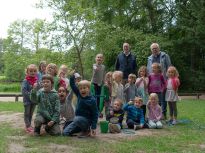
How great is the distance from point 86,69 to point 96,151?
963 inches

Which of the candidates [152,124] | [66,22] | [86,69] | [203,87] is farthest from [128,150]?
[86,69]

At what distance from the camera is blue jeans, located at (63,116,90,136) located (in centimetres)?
719

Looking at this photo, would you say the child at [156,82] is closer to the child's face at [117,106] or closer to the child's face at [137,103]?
the child's face at [137,103]

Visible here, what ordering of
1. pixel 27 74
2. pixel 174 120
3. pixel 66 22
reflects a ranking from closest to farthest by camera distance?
pixel 27 74, pixel 174 120, pixel 66 22

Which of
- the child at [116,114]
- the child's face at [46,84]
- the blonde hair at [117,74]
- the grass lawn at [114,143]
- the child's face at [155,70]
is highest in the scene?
the child's face at [155,70]

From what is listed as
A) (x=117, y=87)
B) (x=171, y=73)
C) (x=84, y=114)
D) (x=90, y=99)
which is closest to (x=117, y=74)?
(x=117, y=87)

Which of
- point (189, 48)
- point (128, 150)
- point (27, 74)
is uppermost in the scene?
point (189, 48)

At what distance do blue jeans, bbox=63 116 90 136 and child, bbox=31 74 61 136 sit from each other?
0.17 m

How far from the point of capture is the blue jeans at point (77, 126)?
283 inches

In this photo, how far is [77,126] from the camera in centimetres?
723

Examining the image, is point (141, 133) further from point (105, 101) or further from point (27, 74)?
point (27, 74)

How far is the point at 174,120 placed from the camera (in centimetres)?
947

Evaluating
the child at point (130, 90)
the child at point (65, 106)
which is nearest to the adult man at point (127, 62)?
the child at point (130, 90)

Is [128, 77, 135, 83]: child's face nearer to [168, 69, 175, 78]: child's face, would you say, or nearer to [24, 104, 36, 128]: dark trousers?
[168, 69, 175, 78]: child's face
